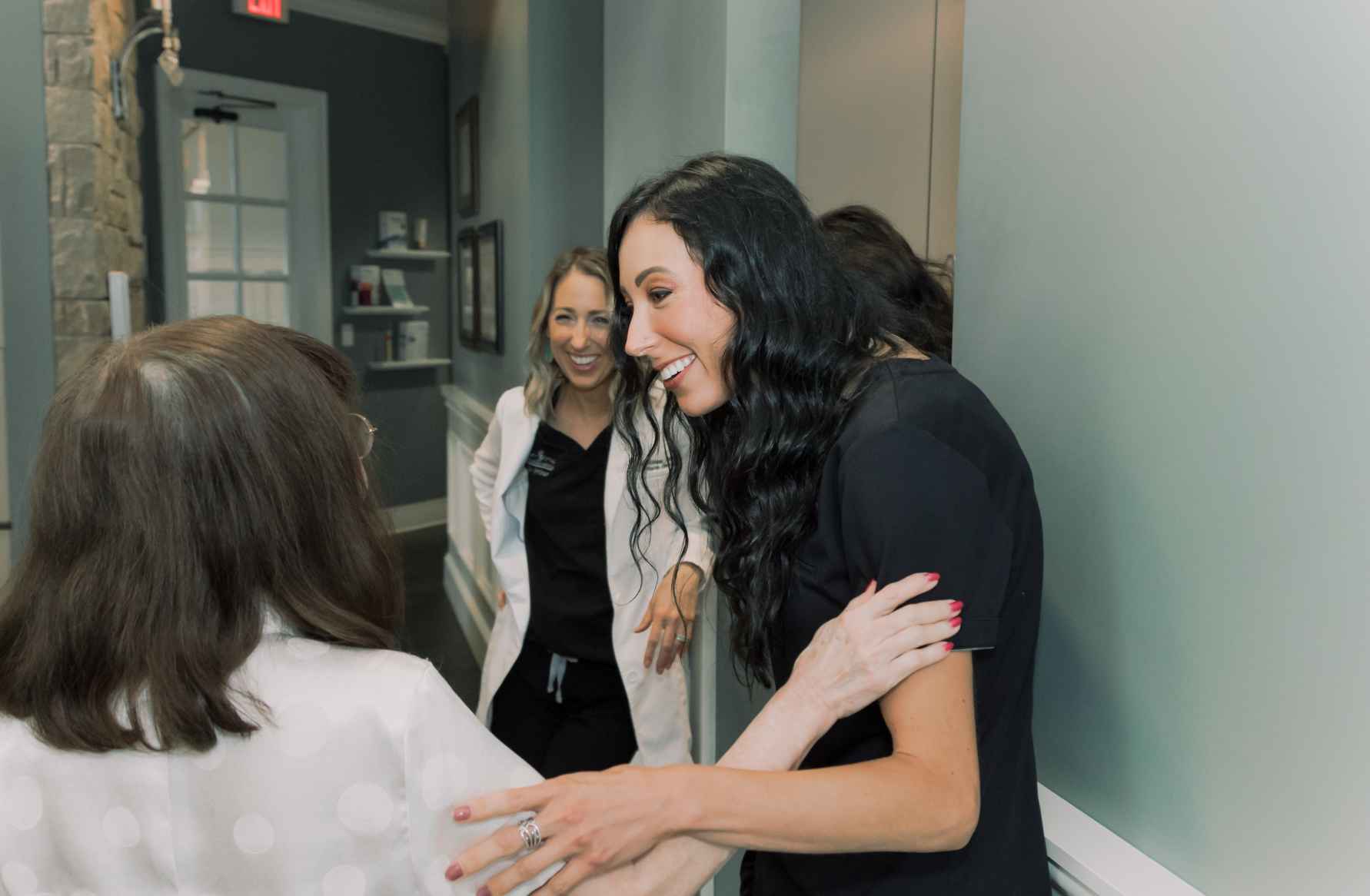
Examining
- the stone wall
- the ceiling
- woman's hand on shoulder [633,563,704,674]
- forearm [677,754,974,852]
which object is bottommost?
woman's hand on shoulder [633,563,704,674]

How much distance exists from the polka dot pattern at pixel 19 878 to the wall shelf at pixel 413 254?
6.11m

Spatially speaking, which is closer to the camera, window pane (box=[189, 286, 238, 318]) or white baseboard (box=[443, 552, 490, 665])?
white baseboard (box=[443, 552, 490, 665])

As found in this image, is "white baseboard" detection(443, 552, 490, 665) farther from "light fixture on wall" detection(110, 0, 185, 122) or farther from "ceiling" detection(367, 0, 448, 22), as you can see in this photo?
"ceiling" detection(367, 0, 448, 22)

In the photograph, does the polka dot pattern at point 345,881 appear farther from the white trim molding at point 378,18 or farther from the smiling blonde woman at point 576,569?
the white trim molding at point 378,18

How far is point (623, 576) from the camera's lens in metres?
2.30

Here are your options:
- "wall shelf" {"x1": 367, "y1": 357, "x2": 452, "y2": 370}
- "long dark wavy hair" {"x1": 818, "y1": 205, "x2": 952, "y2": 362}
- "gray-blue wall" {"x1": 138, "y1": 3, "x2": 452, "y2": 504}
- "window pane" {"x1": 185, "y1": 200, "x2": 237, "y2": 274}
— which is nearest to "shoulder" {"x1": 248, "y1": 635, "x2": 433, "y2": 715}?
"long dark wavy hair" {"x1": 818, "y1": 205, "x2": 952, "y2": 362}

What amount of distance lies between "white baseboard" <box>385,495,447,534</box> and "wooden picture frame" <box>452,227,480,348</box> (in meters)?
1.37

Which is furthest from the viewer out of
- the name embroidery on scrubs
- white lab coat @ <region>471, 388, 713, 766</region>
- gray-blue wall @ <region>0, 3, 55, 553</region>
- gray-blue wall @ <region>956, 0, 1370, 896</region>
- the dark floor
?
the dark floor

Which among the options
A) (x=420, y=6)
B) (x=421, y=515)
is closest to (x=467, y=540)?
(x=421, y=515)

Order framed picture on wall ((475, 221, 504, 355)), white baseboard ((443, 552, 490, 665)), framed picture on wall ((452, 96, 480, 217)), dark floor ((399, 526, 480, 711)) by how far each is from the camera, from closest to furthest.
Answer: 1. dark floor ((399, 526, 480, 711))
2. framed picture on wall ((475, 221, 504, 355))
3. white baseboard ((443, 552, 490, 665))
4. framed picture on wall ((452, 96, 480, 217))

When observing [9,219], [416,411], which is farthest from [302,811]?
[416,411]

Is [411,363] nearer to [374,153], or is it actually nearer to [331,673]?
[374,153]

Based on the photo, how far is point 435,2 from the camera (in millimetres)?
6699

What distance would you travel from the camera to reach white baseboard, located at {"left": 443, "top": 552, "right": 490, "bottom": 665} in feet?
16.0
